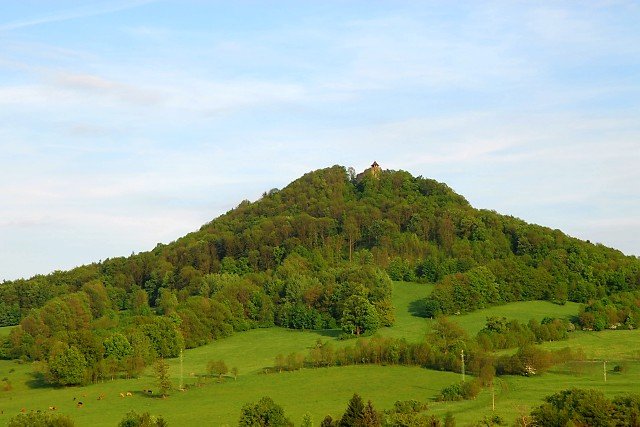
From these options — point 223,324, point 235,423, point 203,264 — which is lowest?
point 235,423

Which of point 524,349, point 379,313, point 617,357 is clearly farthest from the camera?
point 379,313

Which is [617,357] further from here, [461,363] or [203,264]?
[203,264]

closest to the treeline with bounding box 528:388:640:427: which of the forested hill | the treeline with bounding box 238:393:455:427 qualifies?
the treeline with bounding box 238:393:455:427

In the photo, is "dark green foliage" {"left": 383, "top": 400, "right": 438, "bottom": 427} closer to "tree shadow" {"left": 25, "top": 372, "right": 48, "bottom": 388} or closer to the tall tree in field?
"tree shadow" {"left": 25, "top": 372, "right": 48, "bottom": 388}

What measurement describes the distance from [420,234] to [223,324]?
173 feet

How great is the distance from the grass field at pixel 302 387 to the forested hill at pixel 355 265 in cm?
1522

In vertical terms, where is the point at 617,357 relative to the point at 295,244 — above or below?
below

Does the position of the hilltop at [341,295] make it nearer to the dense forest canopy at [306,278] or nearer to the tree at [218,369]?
the dense forest canopy at [306,278]

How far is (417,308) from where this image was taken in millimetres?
149125

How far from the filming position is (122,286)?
7293 inches

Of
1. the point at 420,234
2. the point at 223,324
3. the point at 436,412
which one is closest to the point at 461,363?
the point at 436,412

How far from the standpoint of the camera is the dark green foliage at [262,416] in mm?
74000

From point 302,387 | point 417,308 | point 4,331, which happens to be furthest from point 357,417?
point 4,331

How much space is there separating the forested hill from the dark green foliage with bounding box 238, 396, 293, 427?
6473 centimetres
